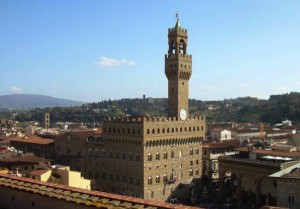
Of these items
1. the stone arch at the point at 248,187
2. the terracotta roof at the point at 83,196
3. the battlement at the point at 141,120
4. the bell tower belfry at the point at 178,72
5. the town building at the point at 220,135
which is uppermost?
the bell tower belfry at the point at 178,72

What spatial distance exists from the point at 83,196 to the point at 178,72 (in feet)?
156

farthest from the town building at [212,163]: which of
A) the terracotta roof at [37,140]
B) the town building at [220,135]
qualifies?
the terracotta roof at [37,140]

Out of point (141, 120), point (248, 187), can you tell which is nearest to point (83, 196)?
point (141, 120)

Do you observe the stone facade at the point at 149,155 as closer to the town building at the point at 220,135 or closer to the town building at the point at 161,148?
the town building at the point at 161,148

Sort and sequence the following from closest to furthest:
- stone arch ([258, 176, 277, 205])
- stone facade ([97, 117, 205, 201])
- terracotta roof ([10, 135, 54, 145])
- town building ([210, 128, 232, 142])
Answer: stone arch ([258, 176, 277, 205]), stone facade ([97, 117, 205, 201]), terracotta roof ([10, 135, 54, 145]), town building ([210, 128, 232, 142])

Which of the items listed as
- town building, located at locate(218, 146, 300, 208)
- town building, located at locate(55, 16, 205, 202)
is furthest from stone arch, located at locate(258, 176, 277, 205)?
town building, located at locate(55, 16, 205, 202)

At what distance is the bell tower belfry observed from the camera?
66.1m

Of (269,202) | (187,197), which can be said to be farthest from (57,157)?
(269,202)

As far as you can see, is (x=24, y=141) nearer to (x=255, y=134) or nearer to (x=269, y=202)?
(x=269, y=202)

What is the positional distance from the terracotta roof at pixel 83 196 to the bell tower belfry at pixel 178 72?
44.1 m

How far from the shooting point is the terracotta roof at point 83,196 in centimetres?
1814

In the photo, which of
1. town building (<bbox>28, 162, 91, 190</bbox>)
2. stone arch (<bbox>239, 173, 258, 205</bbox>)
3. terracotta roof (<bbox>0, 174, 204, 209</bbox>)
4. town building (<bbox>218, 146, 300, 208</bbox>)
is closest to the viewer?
terracotta roof (<bbox>0, 174, 204, 209</bbox>)

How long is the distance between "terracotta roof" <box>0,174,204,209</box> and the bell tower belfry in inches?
1736

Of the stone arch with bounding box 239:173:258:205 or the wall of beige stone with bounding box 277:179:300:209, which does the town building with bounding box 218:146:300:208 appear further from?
the wall of beige stone with bounding box 277:179:300:209
